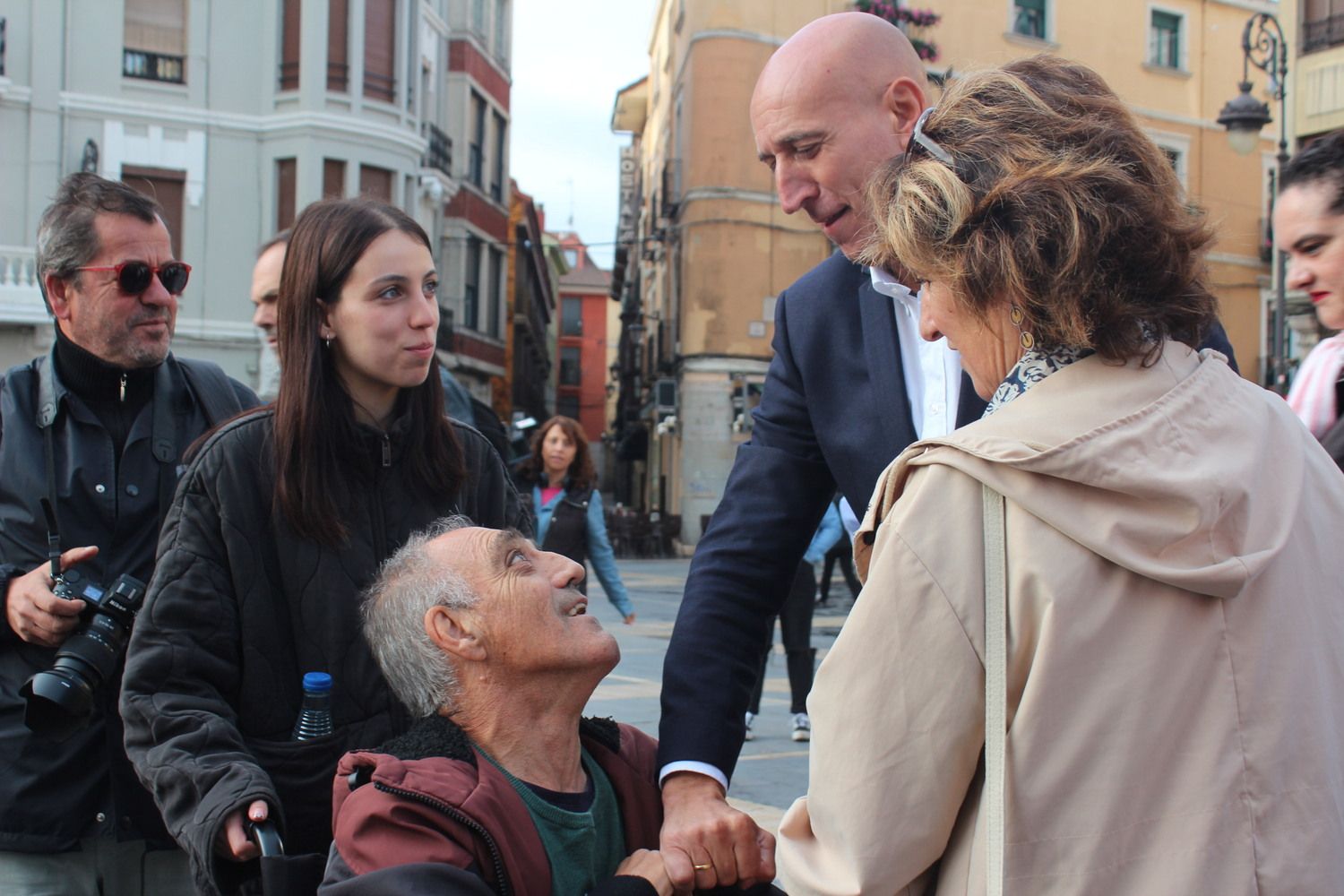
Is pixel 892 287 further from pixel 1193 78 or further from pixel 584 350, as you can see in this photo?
pixel 584 350

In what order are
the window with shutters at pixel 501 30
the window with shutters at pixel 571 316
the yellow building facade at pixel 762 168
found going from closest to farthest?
the yellow building facade at pixel 762 168
the window with shutters at pixel 501 30
the window with shutters at pixel 571 316

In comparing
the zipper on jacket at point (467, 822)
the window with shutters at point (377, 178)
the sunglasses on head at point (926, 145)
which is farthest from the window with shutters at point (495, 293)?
the sunglasses on head at point (926, 145)

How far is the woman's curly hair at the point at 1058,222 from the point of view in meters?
1.66

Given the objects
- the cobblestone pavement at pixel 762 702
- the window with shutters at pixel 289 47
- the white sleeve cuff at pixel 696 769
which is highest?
the window with shutters at pixel 289 47

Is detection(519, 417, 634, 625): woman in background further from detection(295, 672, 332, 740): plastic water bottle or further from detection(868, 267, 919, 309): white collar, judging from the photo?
detection(868, 267, 919, 309): white collar

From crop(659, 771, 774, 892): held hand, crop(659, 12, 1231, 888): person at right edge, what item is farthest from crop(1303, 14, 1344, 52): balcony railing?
crop(659, 771, 774, 892): held hand

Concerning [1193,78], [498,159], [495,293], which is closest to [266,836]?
[1193,78]

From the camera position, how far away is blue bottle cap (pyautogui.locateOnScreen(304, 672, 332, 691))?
2.59m

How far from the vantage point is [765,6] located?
30.2m

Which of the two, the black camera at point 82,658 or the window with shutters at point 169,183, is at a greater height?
the window with shutters at point 169,183

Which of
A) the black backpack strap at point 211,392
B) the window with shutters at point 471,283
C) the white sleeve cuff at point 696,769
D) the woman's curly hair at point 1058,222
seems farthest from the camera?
the window with shutters at point 471,283

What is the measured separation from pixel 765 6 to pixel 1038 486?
3040cm

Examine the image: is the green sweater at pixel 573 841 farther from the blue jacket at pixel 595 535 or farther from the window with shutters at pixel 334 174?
the window with shutters at pixel 334 174

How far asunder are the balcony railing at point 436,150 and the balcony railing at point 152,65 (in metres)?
5.56
